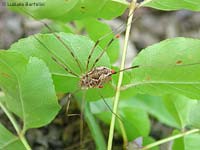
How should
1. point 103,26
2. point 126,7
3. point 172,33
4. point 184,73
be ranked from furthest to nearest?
point 172,33 → point 103,26 → point 126,7 → point 184,73

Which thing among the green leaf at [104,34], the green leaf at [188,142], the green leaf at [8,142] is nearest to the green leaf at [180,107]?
the green leaf at [188,142]

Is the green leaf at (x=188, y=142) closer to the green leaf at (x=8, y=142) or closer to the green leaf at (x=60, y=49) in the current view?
the green leaf at (x=60, y=49)

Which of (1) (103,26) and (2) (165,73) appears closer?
(2) (165,73)

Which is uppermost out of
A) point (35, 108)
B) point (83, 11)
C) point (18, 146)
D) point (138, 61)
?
point (83, 11)

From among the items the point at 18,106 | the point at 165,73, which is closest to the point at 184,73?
the point at 165,73

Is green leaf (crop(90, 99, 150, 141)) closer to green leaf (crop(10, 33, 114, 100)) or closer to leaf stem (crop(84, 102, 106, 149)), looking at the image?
leaf stem (crop(84, 102, 106, 149))

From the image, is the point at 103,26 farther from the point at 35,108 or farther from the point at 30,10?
the point at 35,108

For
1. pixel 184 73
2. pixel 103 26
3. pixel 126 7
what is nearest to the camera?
pixel 184 73

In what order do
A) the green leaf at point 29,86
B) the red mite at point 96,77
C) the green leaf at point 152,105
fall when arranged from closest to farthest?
the green leaf at point 29,86 → the red mite at point 96,77 → the green leaf at point 152,105
